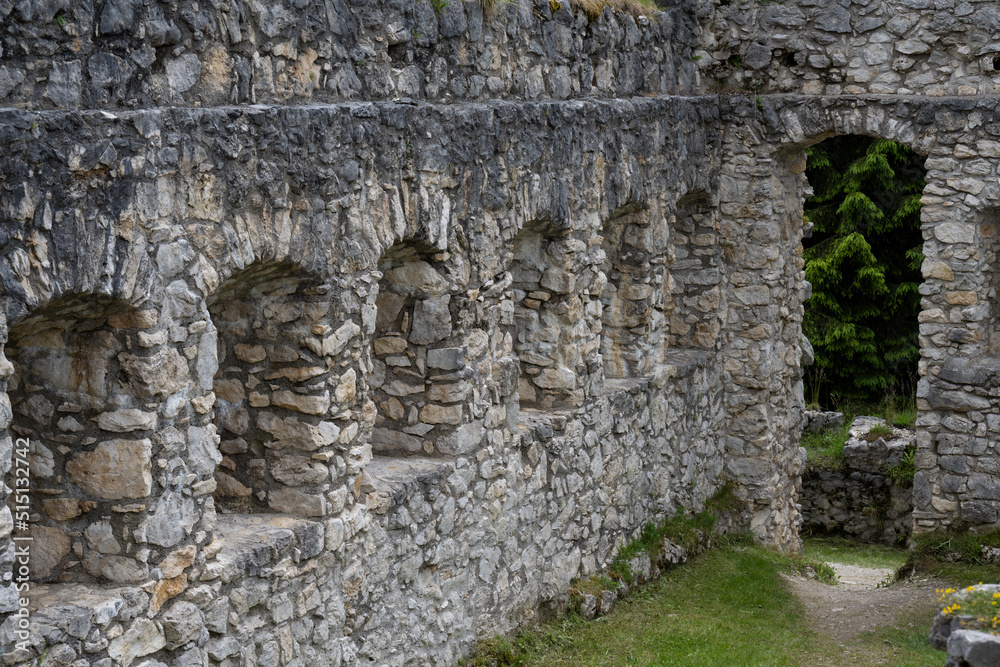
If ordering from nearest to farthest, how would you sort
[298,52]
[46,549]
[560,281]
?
[46,549]
[298,52]
[560,281]

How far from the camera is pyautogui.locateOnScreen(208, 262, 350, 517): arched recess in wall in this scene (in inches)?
220

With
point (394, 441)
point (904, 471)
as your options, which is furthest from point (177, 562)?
point (904, 471)

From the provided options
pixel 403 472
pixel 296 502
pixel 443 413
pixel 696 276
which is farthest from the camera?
pixel 696 276

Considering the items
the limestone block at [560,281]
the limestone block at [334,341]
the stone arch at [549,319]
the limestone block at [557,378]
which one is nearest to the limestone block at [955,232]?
the stone arch at [549,319]

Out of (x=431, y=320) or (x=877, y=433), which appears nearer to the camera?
(x=431, y=320)

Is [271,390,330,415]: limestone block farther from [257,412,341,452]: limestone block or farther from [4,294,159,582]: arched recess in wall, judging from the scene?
[4,294,159,582]: arched recess in wall

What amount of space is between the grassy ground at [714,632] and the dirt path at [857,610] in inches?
0.9

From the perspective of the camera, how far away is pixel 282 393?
568cm

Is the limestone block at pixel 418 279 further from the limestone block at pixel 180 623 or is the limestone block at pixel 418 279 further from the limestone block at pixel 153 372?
the limestone block at pixel 180 623

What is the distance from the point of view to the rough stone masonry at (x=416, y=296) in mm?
4504

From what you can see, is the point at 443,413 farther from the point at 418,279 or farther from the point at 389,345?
the point at 418,279

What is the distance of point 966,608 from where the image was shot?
5.59m

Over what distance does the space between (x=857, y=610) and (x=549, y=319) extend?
12.1ft

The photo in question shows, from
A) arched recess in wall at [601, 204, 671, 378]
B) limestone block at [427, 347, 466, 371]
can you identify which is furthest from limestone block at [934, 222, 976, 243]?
limestone block at [427, 347, 466, 371]
